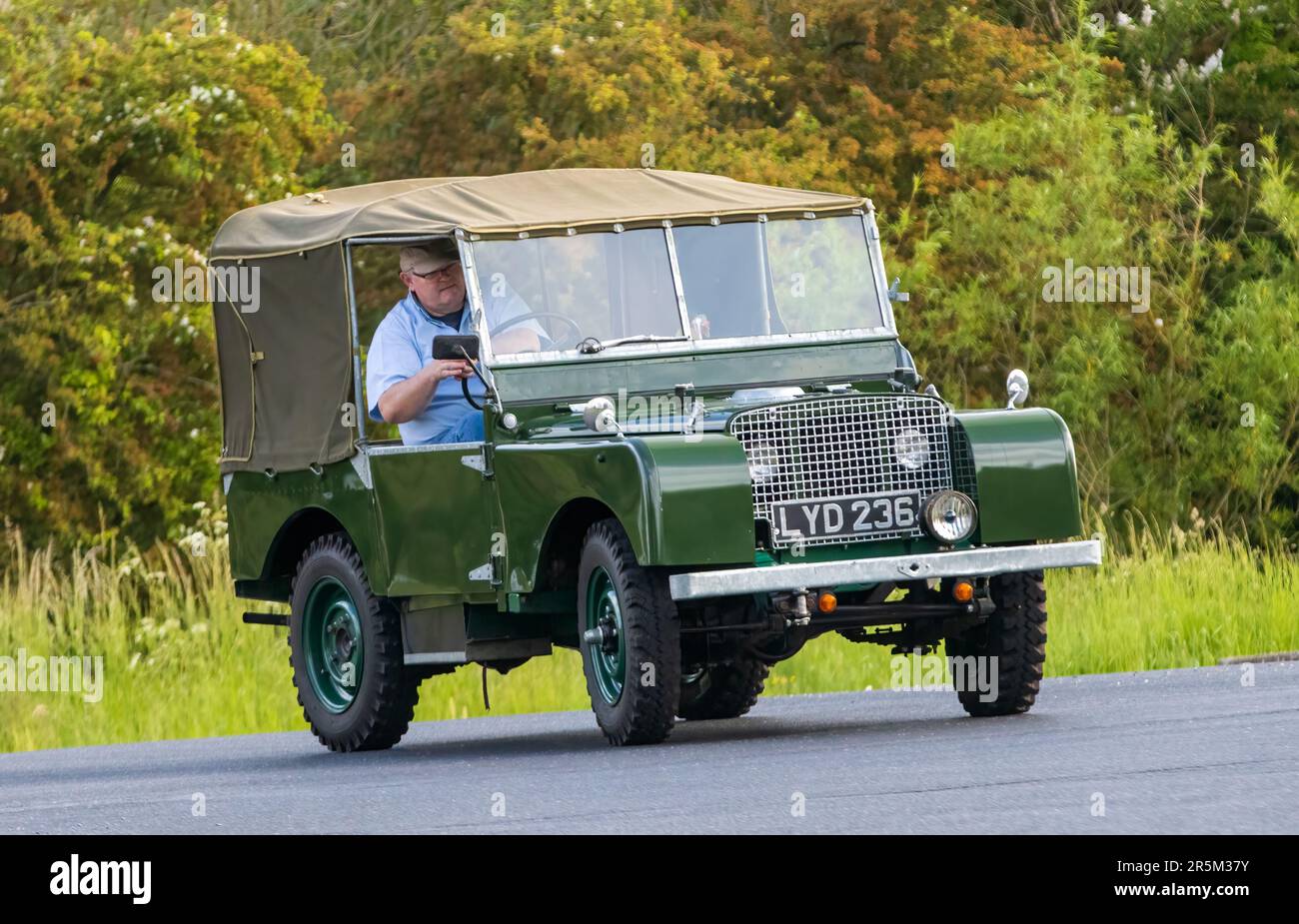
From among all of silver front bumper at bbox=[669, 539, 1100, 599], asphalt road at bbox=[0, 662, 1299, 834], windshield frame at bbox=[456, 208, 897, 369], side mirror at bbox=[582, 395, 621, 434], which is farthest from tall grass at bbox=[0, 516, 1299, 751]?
side mirror at bbox=[582, 395, 621, 434]

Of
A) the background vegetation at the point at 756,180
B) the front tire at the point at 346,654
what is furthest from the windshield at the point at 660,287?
the background vegetation at the point at 756,180

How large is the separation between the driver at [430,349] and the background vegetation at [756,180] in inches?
211

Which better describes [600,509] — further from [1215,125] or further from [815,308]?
[1215,125]

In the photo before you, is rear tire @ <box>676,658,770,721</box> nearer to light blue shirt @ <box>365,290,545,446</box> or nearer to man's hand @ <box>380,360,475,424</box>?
light blue shirt @ <box>365,290,545,446</box>

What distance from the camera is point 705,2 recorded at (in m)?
35.8

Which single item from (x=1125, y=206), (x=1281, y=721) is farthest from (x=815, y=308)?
(x=1125, y=206)

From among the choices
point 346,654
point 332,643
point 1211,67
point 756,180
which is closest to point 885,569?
point 346,654

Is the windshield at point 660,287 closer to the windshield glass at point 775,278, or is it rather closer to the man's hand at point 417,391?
the windshield glass at point 775,278

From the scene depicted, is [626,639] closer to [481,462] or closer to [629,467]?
[629,467]

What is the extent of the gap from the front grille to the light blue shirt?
5.10 ft

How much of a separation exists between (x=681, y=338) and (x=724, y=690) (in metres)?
2.14

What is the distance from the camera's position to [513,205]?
12.7m

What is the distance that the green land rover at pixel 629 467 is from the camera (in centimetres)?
1114

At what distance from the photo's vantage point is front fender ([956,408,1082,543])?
11414mm
